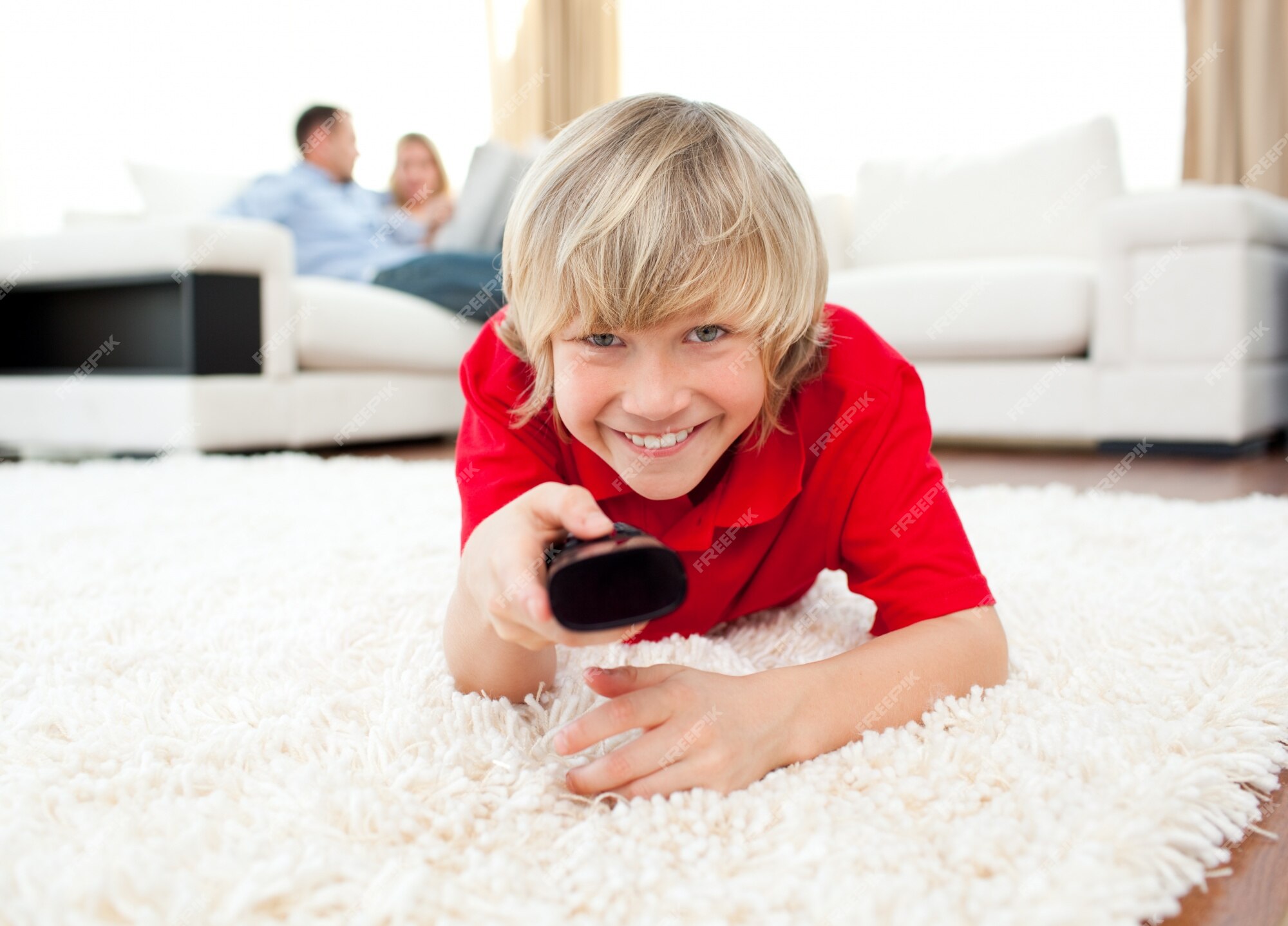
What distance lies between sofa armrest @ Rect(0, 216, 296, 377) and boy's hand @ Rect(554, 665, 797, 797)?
1.91m

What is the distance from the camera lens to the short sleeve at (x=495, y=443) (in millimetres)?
725

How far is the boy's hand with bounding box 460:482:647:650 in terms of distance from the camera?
484mm

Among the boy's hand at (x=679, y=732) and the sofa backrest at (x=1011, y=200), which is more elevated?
the sofa backrest at (x=1011, y=200)

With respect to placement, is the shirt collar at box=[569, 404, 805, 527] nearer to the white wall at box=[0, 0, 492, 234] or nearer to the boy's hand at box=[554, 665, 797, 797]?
the boy's hand at box=[554, 665, 797, 797]

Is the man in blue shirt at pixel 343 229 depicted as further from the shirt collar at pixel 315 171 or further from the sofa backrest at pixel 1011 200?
the sofa backrest at pixel 1011 200

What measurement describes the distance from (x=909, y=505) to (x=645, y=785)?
1.03 feet

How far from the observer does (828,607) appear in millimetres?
956

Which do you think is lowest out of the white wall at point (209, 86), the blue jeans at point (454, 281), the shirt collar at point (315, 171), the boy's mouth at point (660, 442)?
the boy's mouth at point (660, 442)

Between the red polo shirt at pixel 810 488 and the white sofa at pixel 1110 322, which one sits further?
the white sofa at pixel 1110 322

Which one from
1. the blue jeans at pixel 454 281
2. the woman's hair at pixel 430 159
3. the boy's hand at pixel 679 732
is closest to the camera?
the boy's hand at pixel 679 732

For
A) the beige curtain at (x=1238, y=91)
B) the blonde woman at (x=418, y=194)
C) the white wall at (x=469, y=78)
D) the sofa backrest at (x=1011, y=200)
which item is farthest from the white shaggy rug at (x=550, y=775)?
the beige curtain at (x=1238, y=91)

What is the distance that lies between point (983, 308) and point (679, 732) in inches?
80.7

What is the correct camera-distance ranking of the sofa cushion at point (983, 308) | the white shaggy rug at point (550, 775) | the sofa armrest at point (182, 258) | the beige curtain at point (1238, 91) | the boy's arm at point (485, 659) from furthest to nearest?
1. the beige curtain at point (1238, 91)
2. the sofa cushion at point (983, 308)
3. the sofa armrest at point (182, 258)
4. the boy's arm at point (485, 659)
5. the white shaggy rug at point (550, 775)

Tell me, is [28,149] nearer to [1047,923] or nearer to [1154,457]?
[1154,457]
